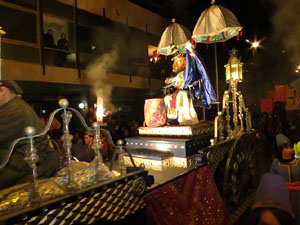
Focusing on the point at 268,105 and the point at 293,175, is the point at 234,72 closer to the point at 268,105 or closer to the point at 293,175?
the point at 293,175

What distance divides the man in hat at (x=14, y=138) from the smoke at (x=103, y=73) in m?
7.62

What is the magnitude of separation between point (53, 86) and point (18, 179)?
24.9 ft

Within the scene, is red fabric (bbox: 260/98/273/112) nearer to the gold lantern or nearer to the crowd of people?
the gold lantern

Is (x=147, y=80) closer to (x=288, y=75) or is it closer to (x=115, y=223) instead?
(x=288, y=75)

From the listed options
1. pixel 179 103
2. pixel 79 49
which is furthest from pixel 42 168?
pixel 79 49

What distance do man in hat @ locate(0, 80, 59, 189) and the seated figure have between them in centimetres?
320

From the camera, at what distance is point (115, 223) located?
6.57 ft

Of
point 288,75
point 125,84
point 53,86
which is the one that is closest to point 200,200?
point 53,86

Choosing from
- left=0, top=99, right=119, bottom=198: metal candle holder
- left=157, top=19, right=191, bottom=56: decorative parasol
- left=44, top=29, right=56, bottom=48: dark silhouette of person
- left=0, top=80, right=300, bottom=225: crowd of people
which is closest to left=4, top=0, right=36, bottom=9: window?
left=44, top=29, right=56, bottom=48: dark silhouette of person

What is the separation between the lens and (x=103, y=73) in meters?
10.1

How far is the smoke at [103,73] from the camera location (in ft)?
31.9

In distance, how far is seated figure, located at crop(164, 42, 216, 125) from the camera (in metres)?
4.59

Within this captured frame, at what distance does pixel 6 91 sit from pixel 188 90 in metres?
3.75

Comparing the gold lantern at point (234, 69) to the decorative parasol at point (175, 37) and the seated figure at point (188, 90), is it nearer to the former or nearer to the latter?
the seated figure at point (188, 90)
